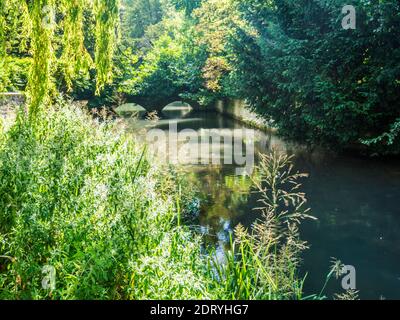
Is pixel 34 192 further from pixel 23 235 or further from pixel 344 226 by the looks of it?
pixel 344 226

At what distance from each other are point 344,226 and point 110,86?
63.5ft

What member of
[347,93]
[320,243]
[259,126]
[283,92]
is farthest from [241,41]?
[320,243]

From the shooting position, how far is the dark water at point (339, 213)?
5.55 m

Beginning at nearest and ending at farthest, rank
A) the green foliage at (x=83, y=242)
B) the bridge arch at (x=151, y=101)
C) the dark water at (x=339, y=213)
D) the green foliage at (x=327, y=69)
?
the green foliage at (x=83, y=242)
the dark water at (x=339, y=213)
the green foliage at (x=327, y=69)
the bridge arch at (x=151, y=101)

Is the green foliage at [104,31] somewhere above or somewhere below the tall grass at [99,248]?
above

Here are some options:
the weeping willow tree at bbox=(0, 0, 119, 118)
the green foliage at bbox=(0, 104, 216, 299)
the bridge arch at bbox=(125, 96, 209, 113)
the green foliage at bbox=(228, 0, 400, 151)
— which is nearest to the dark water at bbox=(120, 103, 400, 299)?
the green foliage at bbox=(228, 0, 400, 151)

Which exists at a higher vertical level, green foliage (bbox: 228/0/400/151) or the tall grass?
green foliage (bbox: 228/0/400/151)

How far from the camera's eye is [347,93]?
440 inches

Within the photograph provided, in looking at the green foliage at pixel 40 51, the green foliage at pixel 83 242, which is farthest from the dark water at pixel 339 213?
the green foliage at pixel 83 242

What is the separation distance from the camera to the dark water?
219 inches

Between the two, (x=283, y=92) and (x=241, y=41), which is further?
(x=241, y=41)

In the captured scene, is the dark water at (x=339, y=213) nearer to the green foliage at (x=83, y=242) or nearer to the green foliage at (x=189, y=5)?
the green foliage at (x=83, y=242)

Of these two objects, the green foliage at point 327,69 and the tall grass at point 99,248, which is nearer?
the tall grass at point 99,248

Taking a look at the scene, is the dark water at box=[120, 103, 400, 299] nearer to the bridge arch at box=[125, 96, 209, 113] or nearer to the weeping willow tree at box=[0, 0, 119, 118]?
the weeping willow tree at box=[0, 0, 119, 118]
